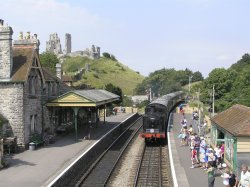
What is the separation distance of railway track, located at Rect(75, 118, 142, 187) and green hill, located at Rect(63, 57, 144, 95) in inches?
2822

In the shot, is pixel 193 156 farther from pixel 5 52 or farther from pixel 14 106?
pixel 5 52

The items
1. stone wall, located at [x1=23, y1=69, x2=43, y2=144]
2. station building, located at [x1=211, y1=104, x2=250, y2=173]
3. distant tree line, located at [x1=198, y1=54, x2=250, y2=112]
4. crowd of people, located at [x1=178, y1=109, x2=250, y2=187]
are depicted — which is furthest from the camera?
distant tree line, located at [x1=198, y1=54, x2=250, y2=112]

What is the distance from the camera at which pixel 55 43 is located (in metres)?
160

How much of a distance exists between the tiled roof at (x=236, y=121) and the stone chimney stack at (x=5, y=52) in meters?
12.0

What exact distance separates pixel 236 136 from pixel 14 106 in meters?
13.1

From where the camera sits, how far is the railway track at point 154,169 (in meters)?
20.1

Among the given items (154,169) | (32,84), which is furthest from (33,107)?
(154,169)

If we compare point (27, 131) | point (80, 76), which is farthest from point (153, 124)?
point (80, 76)

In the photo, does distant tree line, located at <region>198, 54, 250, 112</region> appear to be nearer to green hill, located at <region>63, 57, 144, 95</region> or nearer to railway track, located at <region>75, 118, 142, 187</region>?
green hill, located at <region>63, 57, 144, 95</region>

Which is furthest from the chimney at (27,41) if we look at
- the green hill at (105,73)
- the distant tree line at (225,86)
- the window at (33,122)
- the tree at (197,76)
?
the tree at (197,76)

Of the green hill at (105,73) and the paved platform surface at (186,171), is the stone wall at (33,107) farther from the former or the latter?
the green hill at (105,73)

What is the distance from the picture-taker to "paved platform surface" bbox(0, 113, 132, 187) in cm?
1759

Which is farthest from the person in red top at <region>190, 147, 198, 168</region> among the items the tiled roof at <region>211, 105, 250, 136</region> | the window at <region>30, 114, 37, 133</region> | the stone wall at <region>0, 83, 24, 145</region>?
the window at <region>30, 114, 37, 133</region>

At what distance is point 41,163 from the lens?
21203 mm
